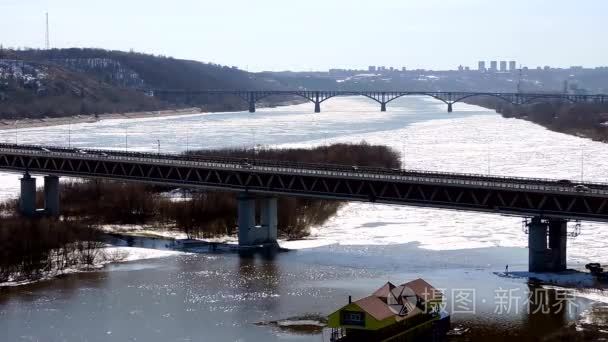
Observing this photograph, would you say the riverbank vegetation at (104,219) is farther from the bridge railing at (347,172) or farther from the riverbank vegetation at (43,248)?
the bridge railing at (347,172)

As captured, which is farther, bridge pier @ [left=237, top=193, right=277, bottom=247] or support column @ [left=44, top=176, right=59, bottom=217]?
support column @ [left=44, top=176, right=59, bottom=217]

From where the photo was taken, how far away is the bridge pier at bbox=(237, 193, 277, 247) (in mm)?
54219

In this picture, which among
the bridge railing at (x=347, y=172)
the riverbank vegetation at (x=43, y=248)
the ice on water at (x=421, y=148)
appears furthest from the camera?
the ice on water at (x=421, y=148)

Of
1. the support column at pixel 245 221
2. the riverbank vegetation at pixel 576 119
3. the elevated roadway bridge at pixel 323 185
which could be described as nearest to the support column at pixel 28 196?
the elevated roadway bridge at pixel 323 185

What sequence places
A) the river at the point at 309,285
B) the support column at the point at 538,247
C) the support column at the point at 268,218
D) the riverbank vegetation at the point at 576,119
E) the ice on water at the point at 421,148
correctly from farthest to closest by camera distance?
the riverbank vegetation at the point at 576,119 → the ice on water at the point at 421,148 → the support column at the point at 268,218 → the support column at the point at 538,247 → the river at the point at 309,285

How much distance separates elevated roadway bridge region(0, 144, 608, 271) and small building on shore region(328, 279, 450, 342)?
1127 cm

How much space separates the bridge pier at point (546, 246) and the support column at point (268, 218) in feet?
46.7

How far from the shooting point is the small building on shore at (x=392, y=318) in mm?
33094

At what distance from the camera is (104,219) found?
61.7 meters

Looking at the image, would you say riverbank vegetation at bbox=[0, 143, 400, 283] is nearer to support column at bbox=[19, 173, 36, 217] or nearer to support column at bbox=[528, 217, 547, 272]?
support column at bbox=[19, 173, 36, 217]

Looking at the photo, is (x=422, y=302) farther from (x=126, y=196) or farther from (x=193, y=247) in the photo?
(x=126, y=196)

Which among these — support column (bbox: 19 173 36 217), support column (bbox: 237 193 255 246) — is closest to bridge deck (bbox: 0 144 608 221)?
support column (bbox: 237 193 255 246)

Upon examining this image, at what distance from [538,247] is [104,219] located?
26.4 meters

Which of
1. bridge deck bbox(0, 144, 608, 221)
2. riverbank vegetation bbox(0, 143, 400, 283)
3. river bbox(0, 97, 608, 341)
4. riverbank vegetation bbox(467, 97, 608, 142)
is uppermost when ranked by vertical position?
bridge deck bbox(0, 144, 608, 221)
